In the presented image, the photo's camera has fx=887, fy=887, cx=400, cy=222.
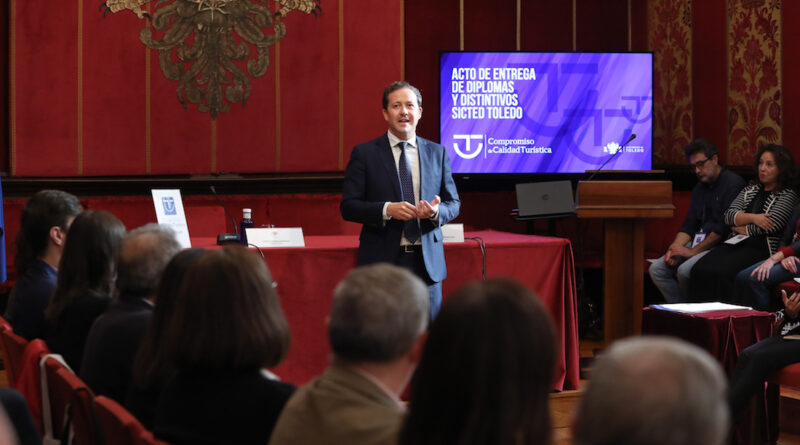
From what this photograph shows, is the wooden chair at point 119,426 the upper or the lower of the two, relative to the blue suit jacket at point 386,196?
lower

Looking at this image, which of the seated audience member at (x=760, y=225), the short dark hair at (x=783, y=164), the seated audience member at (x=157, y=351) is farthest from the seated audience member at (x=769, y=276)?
the seated audience member at (x=157, y=351)

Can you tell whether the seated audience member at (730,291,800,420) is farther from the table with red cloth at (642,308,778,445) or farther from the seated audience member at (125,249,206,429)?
the seated audience member at (125,249,206,429)

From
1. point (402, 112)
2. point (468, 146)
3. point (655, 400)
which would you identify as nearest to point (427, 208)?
point (402, 112)

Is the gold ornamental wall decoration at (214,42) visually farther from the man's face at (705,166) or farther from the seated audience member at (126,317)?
the seated audience member at (126,317)

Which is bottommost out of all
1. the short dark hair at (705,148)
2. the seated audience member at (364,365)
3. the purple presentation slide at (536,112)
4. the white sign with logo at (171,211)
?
the seated audience member at (364,365)

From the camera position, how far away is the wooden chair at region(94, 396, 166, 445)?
1563mm

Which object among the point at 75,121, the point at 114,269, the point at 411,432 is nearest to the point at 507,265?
the point at 114,269

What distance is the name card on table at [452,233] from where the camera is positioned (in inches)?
168

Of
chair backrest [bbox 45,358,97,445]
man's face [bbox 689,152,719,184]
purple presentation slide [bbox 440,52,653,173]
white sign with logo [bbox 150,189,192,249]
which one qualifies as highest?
purple presentation slide [bbox 440,52,653,173]

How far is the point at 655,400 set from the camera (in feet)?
2.85

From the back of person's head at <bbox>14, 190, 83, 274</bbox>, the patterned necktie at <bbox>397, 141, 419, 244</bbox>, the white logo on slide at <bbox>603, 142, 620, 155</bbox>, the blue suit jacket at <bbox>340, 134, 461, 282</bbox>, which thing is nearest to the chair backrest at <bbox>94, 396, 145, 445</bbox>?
the back of person's head at <bbox>14, 190, 83, 274</bbox>

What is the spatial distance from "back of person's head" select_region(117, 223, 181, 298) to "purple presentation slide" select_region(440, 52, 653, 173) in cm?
450

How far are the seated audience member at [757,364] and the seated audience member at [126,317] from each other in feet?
6.98

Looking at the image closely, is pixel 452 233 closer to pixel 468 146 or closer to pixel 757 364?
pixel 757 364
